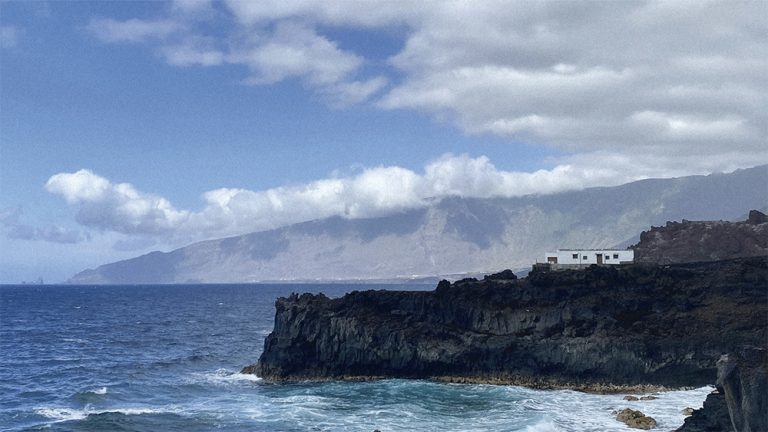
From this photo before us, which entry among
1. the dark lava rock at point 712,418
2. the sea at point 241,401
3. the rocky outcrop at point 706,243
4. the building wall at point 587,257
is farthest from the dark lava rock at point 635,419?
the rocky outcrop at point 706,243

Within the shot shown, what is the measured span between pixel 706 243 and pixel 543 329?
6614 centimetres

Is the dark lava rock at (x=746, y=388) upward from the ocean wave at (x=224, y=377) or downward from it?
upward

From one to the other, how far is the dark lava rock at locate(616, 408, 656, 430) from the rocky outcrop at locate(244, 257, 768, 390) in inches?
589

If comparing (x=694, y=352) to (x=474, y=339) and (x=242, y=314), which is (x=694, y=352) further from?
(x=242, y=314)

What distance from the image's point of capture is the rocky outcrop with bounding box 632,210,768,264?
125562mm

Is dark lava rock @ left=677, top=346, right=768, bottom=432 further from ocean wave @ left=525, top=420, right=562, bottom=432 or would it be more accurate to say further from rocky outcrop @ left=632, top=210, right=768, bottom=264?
rocky outcrop @ left=632, top=210, right=768, bottom=264

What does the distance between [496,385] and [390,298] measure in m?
19.8

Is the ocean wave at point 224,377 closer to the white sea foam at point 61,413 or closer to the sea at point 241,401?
the sea at point 241,401

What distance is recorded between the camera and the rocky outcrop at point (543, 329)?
7181 cm

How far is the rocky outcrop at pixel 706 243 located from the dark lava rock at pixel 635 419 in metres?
71.1

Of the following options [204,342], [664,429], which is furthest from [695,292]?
[204,342]

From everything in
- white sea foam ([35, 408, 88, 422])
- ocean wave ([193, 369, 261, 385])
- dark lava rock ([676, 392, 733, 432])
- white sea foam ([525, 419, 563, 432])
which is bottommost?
white sea foam ([525, 419, 563, 432])

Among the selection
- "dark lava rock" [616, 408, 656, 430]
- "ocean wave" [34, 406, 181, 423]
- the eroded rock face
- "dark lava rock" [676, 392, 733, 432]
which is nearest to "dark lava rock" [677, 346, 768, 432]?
the eroded rock face

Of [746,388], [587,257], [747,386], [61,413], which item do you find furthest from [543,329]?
[61,413]
